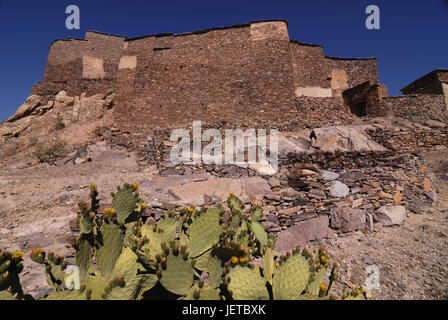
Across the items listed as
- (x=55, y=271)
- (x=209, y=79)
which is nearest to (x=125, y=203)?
(x=55, y=271)

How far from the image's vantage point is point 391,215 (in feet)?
15.3

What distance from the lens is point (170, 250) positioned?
1.58 meters

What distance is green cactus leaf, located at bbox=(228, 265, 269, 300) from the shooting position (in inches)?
56.6

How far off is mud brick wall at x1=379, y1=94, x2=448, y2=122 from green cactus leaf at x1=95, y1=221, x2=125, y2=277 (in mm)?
13567

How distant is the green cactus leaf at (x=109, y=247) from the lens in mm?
1828

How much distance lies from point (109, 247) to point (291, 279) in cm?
166

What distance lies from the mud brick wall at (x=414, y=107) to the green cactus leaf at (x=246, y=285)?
13024 millimetres

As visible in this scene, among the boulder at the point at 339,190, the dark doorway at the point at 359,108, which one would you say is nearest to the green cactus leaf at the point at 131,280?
the boulder at the point at 339,190

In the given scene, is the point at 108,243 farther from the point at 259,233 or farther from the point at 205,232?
the point at 259,233

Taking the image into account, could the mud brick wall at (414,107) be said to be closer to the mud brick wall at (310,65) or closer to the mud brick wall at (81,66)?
the mud brick wall at (310,65)

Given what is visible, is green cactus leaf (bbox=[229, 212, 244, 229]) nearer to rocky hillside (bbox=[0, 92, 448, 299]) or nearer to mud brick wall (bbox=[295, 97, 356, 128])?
rocky hillside (bbox=[0, 92, 448, 299])

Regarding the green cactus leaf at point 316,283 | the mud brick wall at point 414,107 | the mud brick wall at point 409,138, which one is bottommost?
the green cactus leaf at point 316,283
